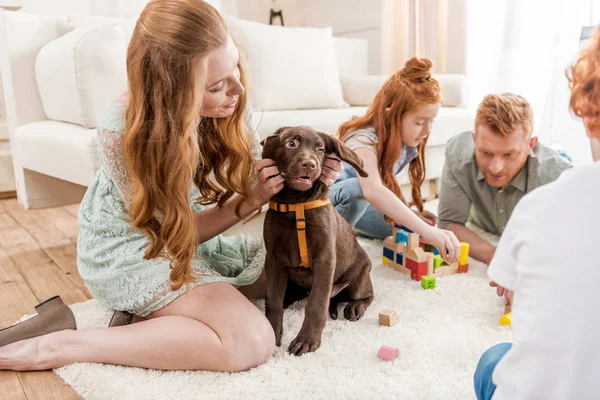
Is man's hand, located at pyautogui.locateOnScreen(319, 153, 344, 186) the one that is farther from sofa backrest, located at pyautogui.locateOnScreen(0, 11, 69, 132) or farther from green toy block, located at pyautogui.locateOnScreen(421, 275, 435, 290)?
sofa backrest, located at pyautogui.locateOnScreen(0, 11, 69, 132)

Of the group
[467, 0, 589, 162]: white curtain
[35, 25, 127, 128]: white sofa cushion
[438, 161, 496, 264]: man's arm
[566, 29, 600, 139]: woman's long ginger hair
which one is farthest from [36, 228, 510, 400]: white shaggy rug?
[467, 0, 589, 162]: white curtain

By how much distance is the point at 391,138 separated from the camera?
5.93 ft

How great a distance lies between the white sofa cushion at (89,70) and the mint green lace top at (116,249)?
65cm

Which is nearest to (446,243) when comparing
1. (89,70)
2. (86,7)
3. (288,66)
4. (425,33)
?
(89,70)

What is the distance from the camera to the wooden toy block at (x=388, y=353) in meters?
1.23

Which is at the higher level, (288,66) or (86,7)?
(86,7)

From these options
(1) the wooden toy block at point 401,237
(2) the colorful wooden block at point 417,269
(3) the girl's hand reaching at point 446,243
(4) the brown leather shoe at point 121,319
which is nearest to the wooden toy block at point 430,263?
(2) the colorful wooden block at point 417,269

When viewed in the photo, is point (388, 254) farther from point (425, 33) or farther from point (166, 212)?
point (425, 33)

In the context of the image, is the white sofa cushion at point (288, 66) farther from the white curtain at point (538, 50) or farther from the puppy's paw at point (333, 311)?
the puppy's paw at point (333, 311)

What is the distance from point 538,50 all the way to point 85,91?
2583 millimetres

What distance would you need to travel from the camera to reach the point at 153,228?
122cm

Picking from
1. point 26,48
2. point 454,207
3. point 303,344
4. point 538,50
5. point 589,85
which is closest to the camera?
point 589,85

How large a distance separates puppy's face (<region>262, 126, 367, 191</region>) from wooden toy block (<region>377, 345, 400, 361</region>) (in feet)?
1.40

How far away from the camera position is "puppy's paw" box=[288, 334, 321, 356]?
1.26 meters
